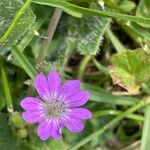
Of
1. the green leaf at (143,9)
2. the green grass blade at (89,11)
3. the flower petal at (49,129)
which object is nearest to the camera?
the flower petal at (49,129)

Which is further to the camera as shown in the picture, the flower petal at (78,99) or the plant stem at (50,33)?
the plant stem at (50,33)

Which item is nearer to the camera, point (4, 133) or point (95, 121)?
point (4, 133)

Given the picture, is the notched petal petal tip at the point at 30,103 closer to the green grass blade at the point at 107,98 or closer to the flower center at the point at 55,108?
the flower center at the point at 55,108

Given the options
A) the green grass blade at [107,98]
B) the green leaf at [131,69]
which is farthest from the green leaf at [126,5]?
the green grass blade at [107,98]

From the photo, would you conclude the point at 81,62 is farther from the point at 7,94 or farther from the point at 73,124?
the point at 73,124

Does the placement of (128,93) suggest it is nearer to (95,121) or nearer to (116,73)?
(116,73)

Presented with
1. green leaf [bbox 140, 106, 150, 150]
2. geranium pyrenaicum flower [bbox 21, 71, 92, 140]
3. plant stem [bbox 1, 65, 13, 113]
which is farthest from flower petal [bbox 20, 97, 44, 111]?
green leaf [bbox 140, 106, 150, 150]

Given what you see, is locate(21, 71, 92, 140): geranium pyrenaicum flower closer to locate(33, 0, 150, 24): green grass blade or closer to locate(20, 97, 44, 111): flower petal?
locate(20, 97, 44, 111): flower petal

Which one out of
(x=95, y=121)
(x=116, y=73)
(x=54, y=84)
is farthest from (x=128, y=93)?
(x=54, y=84)
